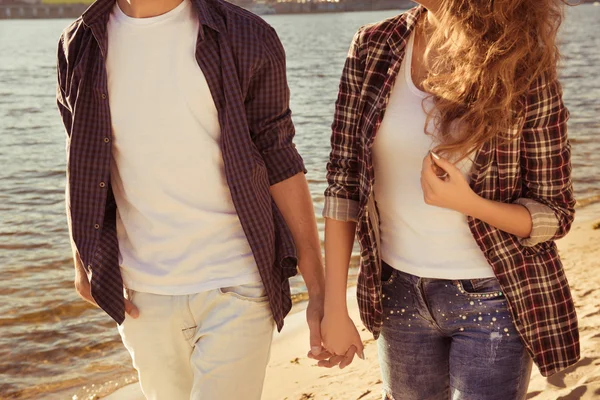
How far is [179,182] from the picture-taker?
236cm

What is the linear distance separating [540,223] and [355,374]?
104 inches

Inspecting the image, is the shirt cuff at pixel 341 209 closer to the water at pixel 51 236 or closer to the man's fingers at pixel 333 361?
the man's fingers at pixel 333 361

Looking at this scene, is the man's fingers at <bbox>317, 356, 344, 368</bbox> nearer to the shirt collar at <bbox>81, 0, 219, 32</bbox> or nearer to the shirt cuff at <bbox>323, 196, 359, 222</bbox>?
the shirt cuff at <bbox>323, 196, 359, 222</bbox>

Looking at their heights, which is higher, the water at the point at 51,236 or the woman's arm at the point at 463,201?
the woman's arm at the point at 463,201

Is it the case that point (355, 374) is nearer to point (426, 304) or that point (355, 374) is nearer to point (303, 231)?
point (303, 231)

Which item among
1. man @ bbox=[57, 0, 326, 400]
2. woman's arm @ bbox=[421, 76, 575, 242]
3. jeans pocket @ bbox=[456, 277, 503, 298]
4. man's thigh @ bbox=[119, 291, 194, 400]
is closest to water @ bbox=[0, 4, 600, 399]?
woman's arm @ bbox=[421, 76, 575, 242]

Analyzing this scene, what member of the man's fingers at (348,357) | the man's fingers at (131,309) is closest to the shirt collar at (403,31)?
the man's fingers at (348,357)

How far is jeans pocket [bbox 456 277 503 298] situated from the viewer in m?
2.24

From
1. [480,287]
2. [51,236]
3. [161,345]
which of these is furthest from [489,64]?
[51,236]

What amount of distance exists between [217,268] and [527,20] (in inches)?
43.3

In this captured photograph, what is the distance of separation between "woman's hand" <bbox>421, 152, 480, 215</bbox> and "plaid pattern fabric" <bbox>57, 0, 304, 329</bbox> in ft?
1.69

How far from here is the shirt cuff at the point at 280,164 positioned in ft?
8.27

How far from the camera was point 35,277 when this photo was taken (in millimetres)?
7492

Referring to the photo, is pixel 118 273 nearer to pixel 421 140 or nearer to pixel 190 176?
pixel 190 176
